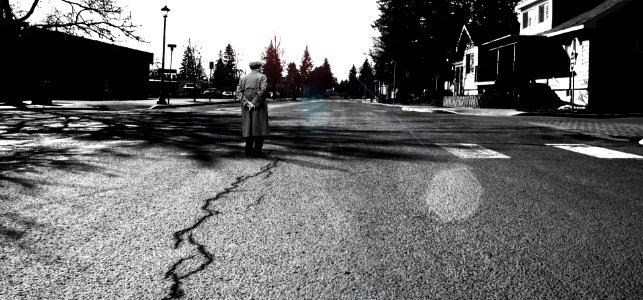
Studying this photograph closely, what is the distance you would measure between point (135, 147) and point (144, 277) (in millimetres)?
8143

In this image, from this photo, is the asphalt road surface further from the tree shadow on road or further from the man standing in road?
the man standing in road

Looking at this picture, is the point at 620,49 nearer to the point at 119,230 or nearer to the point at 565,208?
the point at 565,208

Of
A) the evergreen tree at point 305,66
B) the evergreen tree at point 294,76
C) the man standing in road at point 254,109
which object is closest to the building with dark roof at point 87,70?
the man standing in road at point 254,109

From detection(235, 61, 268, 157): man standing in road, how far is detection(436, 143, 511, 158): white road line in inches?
129

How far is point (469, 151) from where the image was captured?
10.6m

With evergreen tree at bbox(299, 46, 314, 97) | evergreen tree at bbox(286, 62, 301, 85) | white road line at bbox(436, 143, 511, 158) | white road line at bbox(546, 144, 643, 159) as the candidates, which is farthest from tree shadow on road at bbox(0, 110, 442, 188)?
evergreen tree at bbox(299, 46, 314, 97)

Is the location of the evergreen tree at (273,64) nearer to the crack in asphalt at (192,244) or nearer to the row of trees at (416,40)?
the row of trees at (416,40)

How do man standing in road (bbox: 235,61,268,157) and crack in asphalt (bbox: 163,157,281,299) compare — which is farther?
man standing in road (bbox: 235,61,268,157)

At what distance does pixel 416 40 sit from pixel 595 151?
2500 inches

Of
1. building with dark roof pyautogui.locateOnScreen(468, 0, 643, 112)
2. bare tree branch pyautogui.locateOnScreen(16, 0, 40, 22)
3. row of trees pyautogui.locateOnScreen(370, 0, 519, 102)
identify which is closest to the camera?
bare tree branch pyautogui.locateOnScreen(16, 0, 40, 22)

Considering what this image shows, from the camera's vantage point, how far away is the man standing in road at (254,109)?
9.58m

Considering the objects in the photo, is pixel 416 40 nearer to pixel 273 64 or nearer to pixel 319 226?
pixel 273 64

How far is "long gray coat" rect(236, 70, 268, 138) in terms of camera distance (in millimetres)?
9578

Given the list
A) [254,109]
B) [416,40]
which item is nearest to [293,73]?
[416,40]
